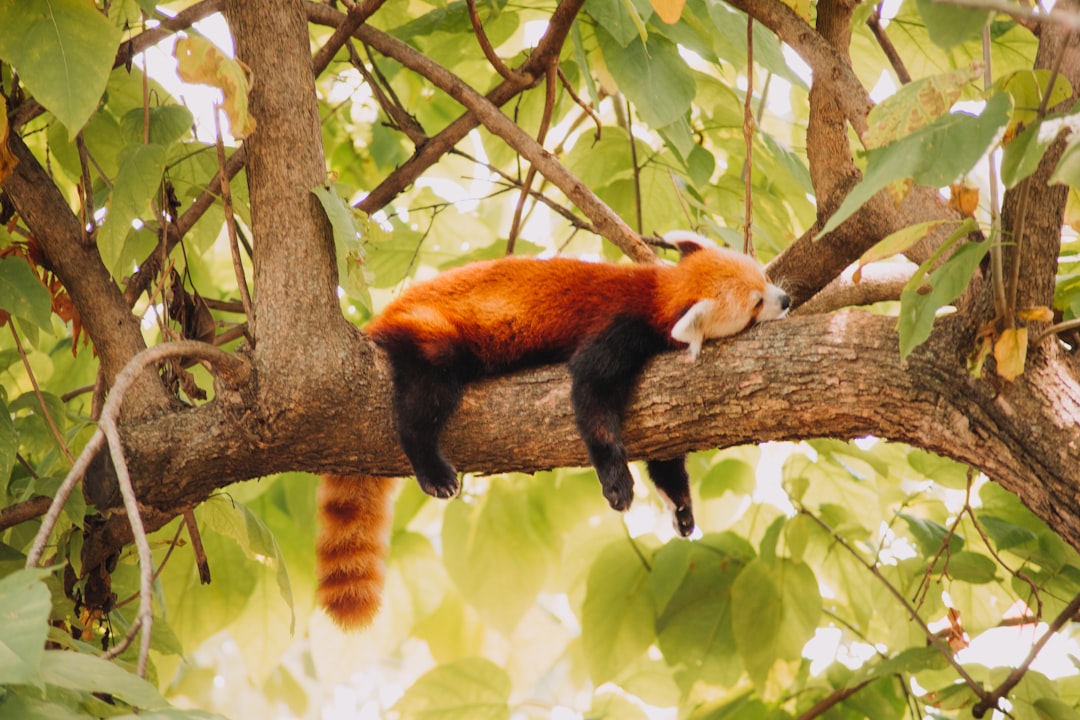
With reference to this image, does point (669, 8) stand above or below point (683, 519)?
above

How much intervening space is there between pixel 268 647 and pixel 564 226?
6.76 ft

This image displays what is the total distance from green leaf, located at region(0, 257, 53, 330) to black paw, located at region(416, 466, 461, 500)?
0.88 metres

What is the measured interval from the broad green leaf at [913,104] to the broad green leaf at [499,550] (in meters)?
A: 2.13

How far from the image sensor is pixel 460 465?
2334mm

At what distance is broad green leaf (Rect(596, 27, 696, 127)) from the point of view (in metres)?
2.56

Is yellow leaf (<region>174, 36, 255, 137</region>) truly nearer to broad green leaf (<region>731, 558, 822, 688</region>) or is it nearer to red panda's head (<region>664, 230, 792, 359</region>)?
red panda's head (<region>664, 230, 792, 359</region>)

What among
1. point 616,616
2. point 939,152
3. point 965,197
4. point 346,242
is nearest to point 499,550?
point 616,616

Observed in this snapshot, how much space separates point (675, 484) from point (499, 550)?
77 centimetres

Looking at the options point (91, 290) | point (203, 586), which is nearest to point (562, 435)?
point (91, 290)

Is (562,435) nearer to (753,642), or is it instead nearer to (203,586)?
(753,642)

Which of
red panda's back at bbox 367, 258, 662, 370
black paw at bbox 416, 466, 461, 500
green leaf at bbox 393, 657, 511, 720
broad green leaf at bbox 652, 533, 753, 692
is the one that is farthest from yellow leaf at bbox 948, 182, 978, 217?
green leaf at bbox 393, 657, 511, 720

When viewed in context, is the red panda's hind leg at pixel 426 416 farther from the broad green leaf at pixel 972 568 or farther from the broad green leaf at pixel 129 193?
the broad green leaf at pixel 972 568

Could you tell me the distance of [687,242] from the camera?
9.84 ft

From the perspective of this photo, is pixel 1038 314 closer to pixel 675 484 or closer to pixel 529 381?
pixel 529 381
